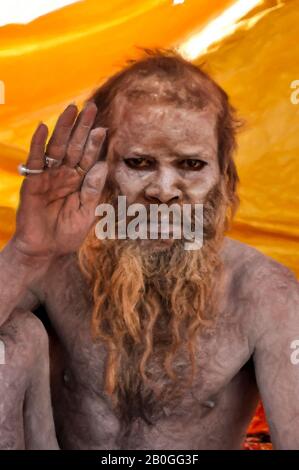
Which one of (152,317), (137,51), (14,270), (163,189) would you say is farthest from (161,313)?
(137,51)

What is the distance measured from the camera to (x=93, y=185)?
5.82ft

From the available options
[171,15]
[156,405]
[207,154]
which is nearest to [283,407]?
[156,405]

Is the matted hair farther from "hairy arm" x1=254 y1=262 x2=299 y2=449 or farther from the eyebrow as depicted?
"hairy arm" x1=254 y1=262 x2=299 y2=449

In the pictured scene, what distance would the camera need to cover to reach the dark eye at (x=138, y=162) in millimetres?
1970

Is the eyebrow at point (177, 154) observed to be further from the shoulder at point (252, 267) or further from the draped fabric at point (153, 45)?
the draped fabric at point (153, 45)

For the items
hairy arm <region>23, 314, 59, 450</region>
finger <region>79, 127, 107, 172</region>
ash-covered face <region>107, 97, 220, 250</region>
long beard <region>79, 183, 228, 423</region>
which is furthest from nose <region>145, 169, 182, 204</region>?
hairy arm <region>23, 314, 59, 450</region>

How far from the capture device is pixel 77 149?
1748 millimetres

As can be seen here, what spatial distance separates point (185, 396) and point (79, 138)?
0.63m

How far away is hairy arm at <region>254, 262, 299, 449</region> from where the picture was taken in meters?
1.96

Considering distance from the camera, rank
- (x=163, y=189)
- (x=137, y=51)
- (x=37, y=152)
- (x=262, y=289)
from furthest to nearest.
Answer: (x=137, y=51)
(x=262, y=289)
(x=163, y=189)
(x=37, y=152)

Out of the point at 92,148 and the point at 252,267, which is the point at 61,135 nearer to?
the point at 92,148

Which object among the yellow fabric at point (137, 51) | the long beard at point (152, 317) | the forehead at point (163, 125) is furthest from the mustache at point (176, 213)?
the yellow fabric at point (137, 51)

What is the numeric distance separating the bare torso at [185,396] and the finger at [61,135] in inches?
16.8

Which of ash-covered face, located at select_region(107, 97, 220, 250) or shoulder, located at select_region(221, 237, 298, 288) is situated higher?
ash-covered face, located at select_region(107, 97, 220, 250)
